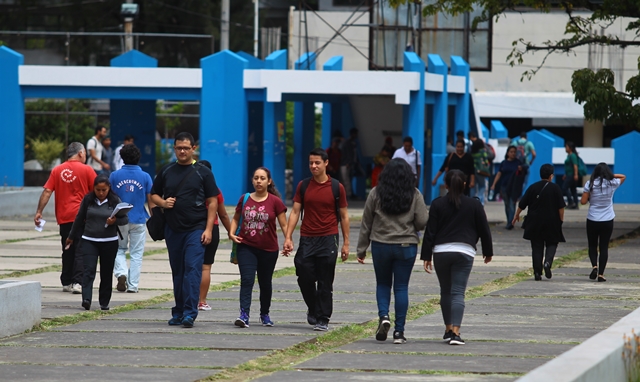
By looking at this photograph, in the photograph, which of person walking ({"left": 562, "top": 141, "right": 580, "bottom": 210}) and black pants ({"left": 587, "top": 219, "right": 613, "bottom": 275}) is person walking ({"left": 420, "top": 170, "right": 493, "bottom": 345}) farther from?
person walking ({"left": 562, "top": 141, "right": 580, "bottom": 210})

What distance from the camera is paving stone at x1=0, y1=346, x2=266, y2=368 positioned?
8055 mm

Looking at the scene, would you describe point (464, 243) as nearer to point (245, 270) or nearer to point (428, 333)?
point (428, 333)

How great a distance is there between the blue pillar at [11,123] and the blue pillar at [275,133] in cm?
614

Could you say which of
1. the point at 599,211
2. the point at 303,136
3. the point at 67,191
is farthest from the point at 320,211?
the point at 303,136

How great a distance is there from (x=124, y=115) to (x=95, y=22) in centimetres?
2266

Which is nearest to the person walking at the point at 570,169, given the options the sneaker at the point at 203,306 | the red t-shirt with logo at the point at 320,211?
the sneaker at the point at 203,306

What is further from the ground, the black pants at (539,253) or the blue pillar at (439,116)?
the blue pillar at (439,116)

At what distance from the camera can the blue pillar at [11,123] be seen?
27.3 meters

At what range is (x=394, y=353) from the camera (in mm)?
8586

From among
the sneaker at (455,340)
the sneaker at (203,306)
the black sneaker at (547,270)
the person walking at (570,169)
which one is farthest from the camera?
the person walking at (570,169)

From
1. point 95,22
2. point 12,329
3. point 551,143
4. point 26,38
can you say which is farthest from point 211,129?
point 95,22

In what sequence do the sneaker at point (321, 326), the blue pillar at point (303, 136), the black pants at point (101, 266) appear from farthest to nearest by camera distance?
1. the blue pillar at point (303, 136)
2. the black pants at point (101, 266)
3. the sneaker at point (321, 326)

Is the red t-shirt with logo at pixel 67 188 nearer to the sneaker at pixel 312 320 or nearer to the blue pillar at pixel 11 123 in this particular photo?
the sneaker at pixel 312 320

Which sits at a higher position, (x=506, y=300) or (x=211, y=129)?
(x=211, y=129)
